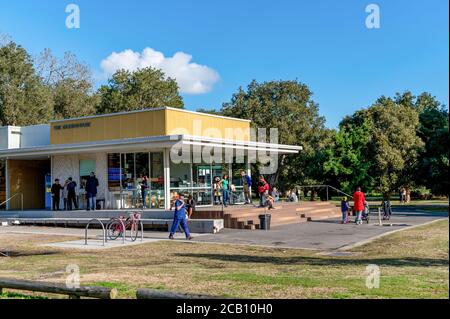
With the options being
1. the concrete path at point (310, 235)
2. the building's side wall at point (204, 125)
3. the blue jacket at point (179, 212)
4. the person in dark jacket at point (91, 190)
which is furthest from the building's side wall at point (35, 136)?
the blue jacket at point (179, 212)

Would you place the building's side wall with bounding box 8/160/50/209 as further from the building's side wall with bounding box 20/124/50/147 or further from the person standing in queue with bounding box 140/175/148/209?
the person standing in queue with bounding box 140/175/148/209

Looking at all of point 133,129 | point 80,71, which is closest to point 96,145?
point 133,129

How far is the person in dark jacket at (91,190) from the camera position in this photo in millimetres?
25592

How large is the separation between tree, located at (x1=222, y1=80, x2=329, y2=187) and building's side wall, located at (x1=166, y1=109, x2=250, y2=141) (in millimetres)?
24175

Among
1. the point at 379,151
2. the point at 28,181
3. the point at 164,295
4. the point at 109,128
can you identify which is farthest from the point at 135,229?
the point at 379,151

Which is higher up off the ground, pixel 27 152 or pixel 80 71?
pixel 80 71

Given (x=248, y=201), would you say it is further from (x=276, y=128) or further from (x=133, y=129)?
(x=276, y=128)

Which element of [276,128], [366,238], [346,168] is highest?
[276,128]

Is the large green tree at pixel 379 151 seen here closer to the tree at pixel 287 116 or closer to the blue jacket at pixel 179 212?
the tree at pixel 287 116

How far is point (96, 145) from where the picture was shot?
82.7 feet

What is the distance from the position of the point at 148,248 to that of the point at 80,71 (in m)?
51.1

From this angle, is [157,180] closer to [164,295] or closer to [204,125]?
[204,125]
